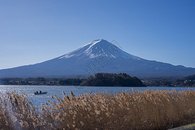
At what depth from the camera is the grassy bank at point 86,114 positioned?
585 cm

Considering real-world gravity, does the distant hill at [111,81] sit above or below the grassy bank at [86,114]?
above

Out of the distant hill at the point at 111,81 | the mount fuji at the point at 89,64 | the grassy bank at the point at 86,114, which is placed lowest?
the grassy bank at the point at 86,114

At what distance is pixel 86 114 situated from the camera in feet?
A: 20.4

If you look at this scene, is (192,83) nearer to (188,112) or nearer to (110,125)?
(188,112)

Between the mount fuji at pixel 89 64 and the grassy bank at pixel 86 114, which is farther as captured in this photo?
the mount fuji at pixel 89 64

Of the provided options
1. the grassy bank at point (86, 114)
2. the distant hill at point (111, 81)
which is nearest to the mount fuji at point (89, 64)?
the distant hill at point (111, 81)

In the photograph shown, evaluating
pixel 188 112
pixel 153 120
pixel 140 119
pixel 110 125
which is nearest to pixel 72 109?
pixel 110 125

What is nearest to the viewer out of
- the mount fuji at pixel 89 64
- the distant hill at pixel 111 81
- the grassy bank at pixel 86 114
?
the grassy bank at pixel 86 114

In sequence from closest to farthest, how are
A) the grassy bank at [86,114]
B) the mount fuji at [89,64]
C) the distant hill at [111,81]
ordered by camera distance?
1. the grassy bank at [86,114]
2. the distant hill at [111,81]
3. the mount fuji at [89,64]

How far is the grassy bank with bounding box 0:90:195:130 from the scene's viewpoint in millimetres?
5852

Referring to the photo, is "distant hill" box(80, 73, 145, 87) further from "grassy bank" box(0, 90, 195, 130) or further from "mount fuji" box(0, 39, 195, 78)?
"mount fuji" box(0, 39, 195, 78)

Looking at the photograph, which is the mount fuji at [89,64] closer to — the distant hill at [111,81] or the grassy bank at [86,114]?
the distant hill at [111,81]

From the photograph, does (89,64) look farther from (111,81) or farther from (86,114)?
(86,114)

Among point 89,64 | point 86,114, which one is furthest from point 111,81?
point 89,64
